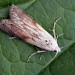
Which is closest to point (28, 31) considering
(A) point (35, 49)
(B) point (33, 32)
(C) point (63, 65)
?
(B) point (33, 32)

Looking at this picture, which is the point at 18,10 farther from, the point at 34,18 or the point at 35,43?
the point at 35,43

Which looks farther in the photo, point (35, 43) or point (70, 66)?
point (35, 43)

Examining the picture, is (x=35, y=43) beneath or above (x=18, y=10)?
beneath

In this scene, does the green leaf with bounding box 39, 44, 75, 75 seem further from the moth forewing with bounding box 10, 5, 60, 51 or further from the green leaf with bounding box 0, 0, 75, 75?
the moth forewing with bounding box 10, 5, 60, 51

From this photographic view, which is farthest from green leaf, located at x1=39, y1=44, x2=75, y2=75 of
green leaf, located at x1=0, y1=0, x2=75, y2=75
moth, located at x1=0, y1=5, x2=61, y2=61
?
moth, located at x1=0, y1=5, x2=61, y2=61

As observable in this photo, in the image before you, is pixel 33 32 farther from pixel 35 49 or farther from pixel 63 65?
pixel 63 65

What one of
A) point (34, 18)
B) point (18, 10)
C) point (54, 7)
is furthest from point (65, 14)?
point (18, 10)
